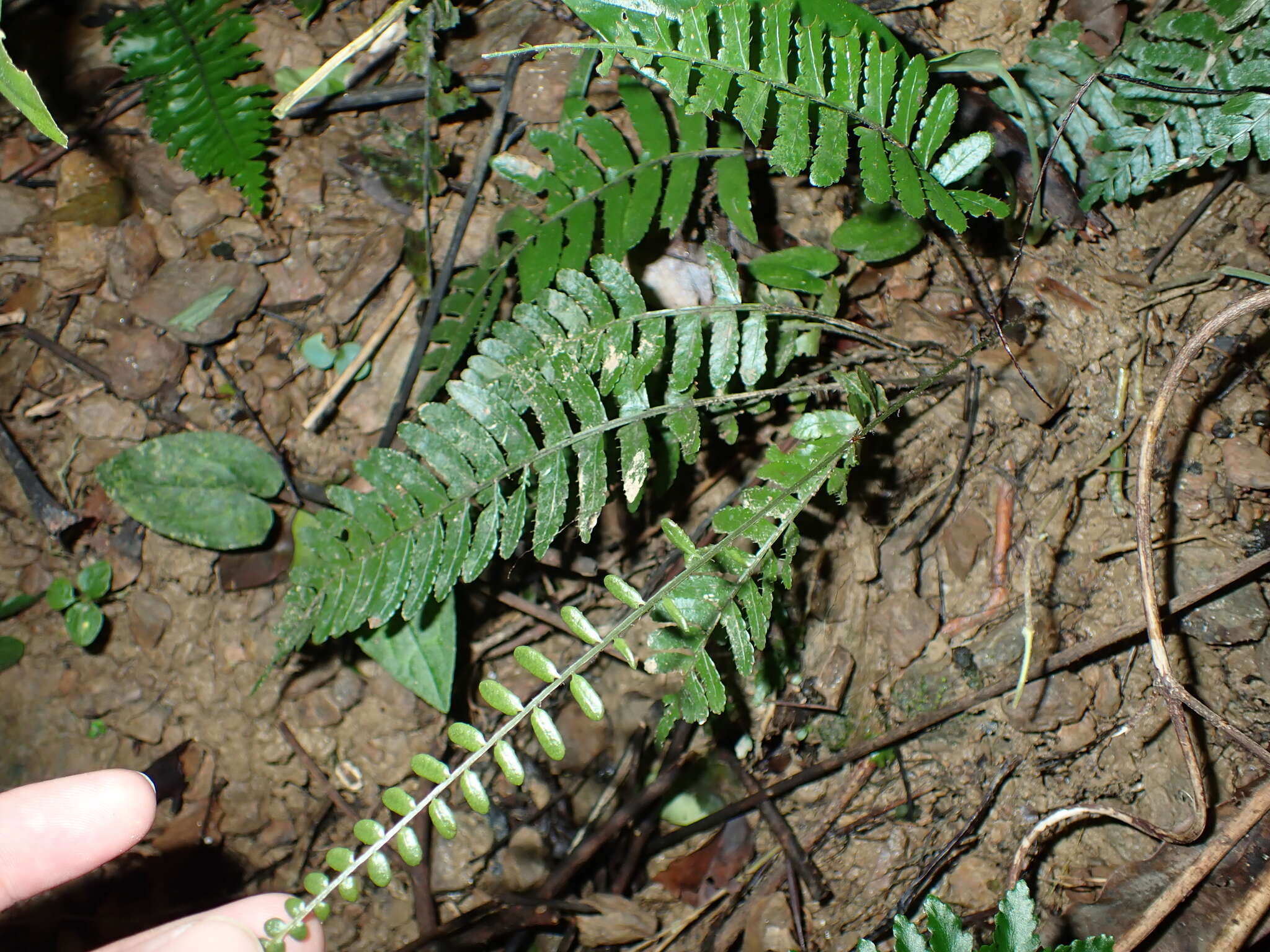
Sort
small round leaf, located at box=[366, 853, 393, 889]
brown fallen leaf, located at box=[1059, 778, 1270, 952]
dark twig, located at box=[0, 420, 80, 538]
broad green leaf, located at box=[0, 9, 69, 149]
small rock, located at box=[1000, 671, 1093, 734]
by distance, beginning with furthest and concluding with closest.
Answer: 1. dark twig, located at box=[0, 420, 80, 538]
2. small rock, located at box=[1000, 671, 1093, 734]
3. brown fallen leaf, located at box=[1059, 778, 1270, 952]
4. small round leaf, located at box=[366, 853, 393, 889]
5. broad green leaf, located at box=[0, 9, 69, 149]

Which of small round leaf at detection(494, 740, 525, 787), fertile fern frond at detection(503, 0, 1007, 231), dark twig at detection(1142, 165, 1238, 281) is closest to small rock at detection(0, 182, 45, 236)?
fertile fern frond at detection(503, 0, 1007, 231)

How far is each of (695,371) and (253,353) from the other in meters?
1.46

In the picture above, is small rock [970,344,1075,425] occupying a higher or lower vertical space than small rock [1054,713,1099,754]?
higher

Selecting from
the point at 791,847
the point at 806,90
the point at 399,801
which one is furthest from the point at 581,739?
the point at 806,90

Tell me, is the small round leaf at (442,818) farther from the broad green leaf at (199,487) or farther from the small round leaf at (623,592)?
the broad green leaf at (199,487)

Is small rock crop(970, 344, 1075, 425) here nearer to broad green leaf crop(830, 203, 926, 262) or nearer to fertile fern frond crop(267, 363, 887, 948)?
broad green leaf crop(830, 203, 926, 262)

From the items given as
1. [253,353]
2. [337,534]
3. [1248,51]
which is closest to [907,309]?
[1248,51]

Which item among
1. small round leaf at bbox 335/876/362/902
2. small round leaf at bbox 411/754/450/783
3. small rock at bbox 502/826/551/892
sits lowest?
small rock at bbox 502/826/551/892

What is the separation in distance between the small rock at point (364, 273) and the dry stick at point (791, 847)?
178 cm

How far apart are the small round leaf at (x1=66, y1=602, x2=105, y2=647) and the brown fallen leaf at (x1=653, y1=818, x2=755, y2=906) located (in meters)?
1.81

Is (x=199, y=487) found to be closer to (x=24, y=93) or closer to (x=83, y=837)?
(x=83, y=837)

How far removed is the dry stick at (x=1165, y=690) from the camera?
5.11 ft

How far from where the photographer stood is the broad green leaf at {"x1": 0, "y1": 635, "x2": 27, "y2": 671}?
2.42 m

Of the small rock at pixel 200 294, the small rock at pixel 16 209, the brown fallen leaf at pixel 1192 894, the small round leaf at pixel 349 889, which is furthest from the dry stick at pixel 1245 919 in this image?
the small rock at pixel 16 209
